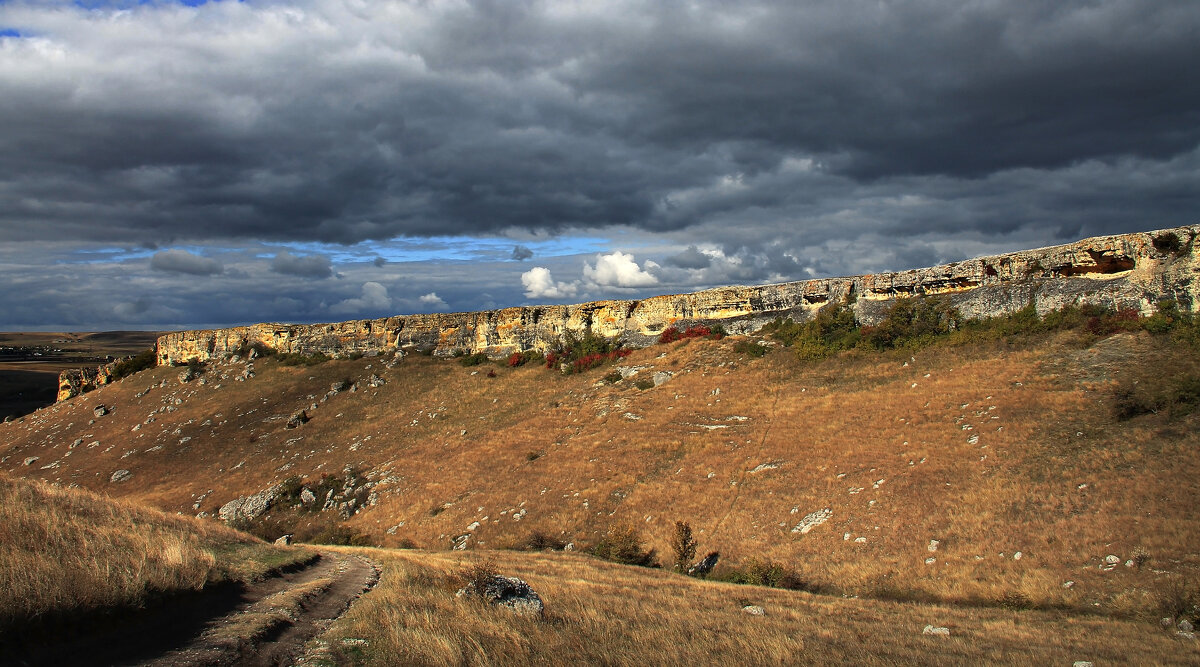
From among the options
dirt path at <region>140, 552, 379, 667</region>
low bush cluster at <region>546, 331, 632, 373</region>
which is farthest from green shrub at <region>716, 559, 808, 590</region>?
low bush cluster at <region>546, 331, 632, 373</region>

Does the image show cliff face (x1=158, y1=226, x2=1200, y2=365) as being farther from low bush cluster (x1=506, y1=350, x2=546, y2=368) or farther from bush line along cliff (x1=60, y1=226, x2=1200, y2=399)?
low bush cluster (x1=506, y1=350, x2=546, y2=368)

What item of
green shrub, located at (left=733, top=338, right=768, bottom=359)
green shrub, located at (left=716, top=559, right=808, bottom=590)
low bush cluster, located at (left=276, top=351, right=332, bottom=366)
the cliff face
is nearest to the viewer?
green shrub, located at (left=716, top=559, right=808, bottom=590)

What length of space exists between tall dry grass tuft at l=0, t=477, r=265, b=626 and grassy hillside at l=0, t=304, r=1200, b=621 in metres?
12.6

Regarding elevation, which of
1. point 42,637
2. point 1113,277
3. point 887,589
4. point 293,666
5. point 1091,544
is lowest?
point 887,589

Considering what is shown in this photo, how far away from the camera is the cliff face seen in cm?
2280

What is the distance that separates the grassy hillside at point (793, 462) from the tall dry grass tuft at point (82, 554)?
41.3 ft

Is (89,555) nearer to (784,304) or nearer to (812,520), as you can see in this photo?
(812,520)

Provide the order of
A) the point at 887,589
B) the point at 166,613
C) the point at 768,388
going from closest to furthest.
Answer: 1. the point at 166,613
2. the point at 887,589
3. the point at 768,388

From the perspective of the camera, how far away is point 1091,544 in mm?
12508

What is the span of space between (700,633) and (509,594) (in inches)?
138

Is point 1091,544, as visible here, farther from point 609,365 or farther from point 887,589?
point 609,365

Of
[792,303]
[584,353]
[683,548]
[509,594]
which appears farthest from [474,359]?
[509,594]

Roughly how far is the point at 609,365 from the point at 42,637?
3580 centimetres

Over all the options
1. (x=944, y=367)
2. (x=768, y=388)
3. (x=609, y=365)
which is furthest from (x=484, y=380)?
(x=944, y=367)
